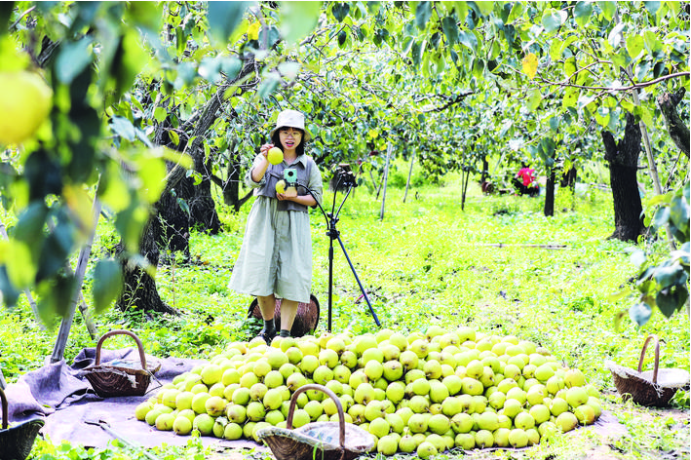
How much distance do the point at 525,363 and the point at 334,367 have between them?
1.15 meters

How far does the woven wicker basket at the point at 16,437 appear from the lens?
2.26 meters

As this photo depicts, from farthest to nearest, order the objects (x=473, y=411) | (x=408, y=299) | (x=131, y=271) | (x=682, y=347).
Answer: (x=408, y=299) → (x=131, y=271) → (x=682, y=347) → (x=473, y=411)

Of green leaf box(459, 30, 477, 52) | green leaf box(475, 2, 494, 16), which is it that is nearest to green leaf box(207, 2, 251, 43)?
green leaf box(475, 2, 494, 16)

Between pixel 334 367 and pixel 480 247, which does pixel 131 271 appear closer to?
pixel 334 367

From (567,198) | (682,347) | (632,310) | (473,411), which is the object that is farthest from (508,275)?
(567,198)

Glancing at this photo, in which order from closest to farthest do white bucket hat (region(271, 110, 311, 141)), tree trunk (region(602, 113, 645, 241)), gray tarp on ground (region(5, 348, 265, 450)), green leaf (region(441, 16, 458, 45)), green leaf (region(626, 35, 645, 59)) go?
green leaf (region(441, 16, 458, 45)) → green leaf (region(626, 35, 645, 59)) → gray tarp on ground (region(5, 348, 265, 450)) → white bucket hat (region(271, 110, 311, 141)) → tree trunk (region(602, 113, 645, 241))

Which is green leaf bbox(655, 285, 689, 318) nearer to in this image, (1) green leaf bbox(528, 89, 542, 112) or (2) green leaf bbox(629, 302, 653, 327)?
(2) green leaf bbox(629, 302, 653, 327)

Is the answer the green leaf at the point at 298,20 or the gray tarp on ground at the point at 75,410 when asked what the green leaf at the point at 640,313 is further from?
the gray tarp on ground at the point at 75,410

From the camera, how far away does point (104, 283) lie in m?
0.56

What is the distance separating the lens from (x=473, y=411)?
2977mm

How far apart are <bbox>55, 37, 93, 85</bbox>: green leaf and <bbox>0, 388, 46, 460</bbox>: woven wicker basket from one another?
2.18m

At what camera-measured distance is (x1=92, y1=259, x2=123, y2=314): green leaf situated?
0.56 meters

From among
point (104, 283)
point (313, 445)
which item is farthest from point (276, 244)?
point (104, 283)

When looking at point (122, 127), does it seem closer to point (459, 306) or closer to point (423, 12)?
point (423, 12)
